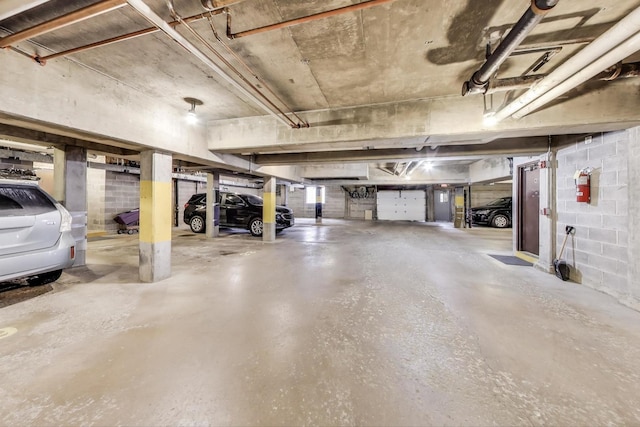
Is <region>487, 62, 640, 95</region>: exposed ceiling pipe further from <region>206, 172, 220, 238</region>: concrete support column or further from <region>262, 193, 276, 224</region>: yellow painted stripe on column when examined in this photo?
<region>206, 172, 220, 238</region>: concrete support column

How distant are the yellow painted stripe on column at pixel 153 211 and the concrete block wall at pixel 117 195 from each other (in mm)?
6128

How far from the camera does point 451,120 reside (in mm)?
2930

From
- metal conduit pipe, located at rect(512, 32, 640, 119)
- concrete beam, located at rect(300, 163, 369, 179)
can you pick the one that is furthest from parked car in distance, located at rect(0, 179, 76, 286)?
concrete beam, located at rect(300, 163, 369, 179)

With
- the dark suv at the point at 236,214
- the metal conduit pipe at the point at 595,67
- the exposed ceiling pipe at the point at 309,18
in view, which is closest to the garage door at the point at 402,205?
the dark suv at the point at 236,214

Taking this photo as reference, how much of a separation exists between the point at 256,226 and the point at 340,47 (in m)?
6.46

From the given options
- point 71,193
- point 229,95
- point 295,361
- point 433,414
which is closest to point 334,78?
point 229,95

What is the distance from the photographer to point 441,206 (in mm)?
15539

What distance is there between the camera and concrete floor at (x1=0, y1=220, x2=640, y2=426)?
4.26 ft

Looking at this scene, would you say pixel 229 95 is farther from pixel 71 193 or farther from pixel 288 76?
pixel 71 193

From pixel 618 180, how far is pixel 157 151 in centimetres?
598

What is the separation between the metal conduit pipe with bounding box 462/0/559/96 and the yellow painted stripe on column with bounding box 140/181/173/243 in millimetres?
3998

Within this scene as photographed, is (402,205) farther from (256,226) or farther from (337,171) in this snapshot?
(256,226)

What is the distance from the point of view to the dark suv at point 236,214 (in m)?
7.89

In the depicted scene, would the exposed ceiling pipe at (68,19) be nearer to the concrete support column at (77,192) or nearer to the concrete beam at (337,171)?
the concrete support column at (77,192)
